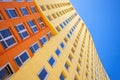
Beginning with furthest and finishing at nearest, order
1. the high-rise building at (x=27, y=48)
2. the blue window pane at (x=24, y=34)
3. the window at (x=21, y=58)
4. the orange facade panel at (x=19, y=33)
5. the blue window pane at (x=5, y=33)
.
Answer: the blue window pane at (x=24, y=34), the blue window pane at (x=5, y=33), the window at (x=21, y=58), the orange facade panel at (x=19, y=33), the high-rise building at (x=27, y=48)

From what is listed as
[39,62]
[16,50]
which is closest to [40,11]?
[16,50]

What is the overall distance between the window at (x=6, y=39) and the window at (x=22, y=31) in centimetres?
177

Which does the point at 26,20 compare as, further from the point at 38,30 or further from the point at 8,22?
the point at 8,22

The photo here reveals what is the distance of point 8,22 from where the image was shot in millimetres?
21594

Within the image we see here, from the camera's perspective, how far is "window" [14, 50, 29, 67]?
64.7 ft

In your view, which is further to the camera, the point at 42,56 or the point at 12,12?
the point at 12,12

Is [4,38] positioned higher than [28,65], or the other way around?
[4,38]

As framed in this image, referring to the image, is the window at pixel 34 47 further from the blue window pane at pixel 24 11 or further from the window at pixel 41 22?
the window at pixel 41 22

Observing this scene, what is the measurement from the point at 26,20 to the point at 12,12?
2.44m

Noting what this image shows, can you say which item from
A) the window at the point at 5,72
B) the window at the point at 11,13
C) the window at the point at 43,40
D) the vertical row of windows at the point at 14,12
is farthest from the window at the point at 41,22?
the window at the point at 5,72

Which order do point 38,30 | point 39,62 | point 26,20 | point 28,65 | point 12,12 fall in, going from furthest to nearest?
point 38,30 → point 26,20 → point 12,12 → point 39,62 → point 28,65

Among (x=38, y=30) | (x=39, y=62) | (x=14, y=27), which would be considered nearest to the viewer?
(x=39, y=62)

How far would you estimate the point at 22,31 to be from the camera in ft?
78.6

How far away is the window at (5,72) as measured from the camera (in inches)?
665
